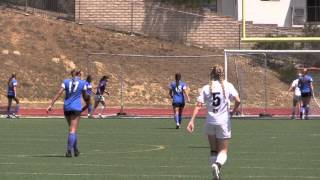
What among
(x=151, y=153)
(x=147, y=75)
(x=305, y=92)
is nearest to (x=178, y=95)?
(x=305, y=92)

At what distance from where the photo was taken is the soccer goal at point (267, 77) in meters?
40.8

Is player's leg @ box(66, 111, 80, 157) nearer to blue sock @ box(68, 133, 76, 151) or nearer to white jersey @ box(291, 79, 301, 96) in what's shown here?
blue sock @ box(68, 133, 76, 151)

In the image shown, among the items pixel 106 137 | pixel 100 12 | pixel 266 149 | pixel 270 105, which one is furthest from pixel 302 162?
pixel 100 12

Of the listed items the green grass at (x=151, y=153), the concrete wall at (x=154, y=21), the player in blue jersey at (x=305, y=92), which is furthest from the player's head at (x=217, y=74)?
the concrete wall at (x=154, y=21)

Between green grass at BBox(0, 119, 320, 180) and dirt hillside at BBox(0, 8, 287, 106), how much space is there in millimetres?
16411

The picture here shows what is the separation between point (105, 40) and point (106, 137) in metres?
27.2

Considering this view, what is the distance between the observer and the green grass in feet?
50.0

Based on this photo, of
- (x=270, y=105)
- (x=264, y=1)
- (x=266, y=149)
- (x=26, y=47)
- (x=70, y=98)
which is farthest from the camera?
(x=264, y=1)

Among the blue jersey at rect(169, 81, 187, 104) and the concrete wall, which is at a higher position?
the concrete wall

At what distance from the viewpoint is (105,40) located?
2018 inches

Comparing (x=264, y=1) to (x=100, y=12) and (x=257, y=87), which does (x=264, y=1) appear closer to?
(x=100, y=12)

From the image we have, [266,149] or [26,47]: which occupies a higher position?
[26,47]

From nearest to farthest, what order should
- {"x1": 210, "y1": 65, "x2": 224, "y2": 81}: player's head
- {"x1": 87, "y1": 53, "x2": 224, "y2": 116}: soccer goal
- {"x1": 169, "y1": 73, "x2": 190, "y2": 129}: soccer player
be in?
{"x1": 210, "y1": 65, "x2": 224, "y2": 81}: player's head < {"x1": 169, "y1": 73, "x2": 190, "y2": 129}: soccer player < {"x1": 87, "y1": 53, "x2": 224, "y2": 116}: soccer goal

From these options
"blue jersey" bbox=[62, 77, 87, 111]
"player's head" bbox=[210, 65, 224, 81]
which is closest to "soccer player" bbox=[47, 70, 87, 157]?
"blue jersey" bbox=[62, 77, 87, 111]
